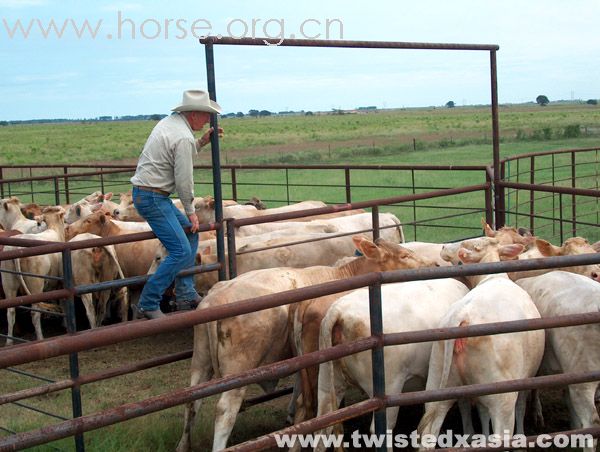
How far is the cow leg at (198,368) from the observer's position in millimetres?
5836

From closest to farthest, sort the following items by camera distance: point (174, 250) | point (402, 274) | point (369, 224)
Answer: point (402, 274) → point (174, 250) → point (369, 224)

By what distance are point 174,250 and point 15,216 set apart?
7.12 m

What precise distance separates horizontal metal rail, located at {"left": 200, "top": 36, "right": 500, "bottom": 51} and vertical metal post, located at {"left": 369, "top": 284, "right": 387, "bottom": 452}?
2.92 metres

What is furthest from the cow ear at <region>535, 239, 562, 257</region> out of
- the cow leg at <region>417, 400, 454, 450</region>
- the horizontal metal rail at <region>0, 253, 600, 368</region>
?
the horizontal metal rail at <region>0, 253, 600, 368</region>

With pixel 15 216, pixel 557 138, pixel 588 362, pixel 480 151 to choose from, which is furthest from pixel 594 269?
pixel 557 138

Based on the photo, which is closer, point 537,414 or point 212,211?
point 537,414

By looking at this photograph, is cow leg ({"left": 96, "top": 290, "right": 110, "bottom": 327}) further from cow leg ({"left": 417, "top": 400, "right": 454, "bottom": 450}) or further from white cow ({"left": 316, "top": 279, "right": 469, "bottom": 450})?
cow leg ({"left": 417, "top": 400, "right": 454, "bottom": 450})

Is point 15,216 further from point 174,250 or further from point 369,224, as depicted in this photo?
point 174,250

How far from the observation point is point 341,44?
6762mm

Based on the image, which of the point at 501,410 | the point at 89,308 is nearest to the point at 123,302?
the point at 89,308

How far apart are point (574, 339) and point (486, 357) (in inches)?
28.2

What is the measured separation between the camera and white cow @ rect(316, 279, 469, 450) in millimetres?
5145

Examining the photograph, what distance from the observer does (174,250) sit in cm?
632

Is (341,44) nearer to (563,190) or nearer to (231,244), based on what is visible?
(231,244)
